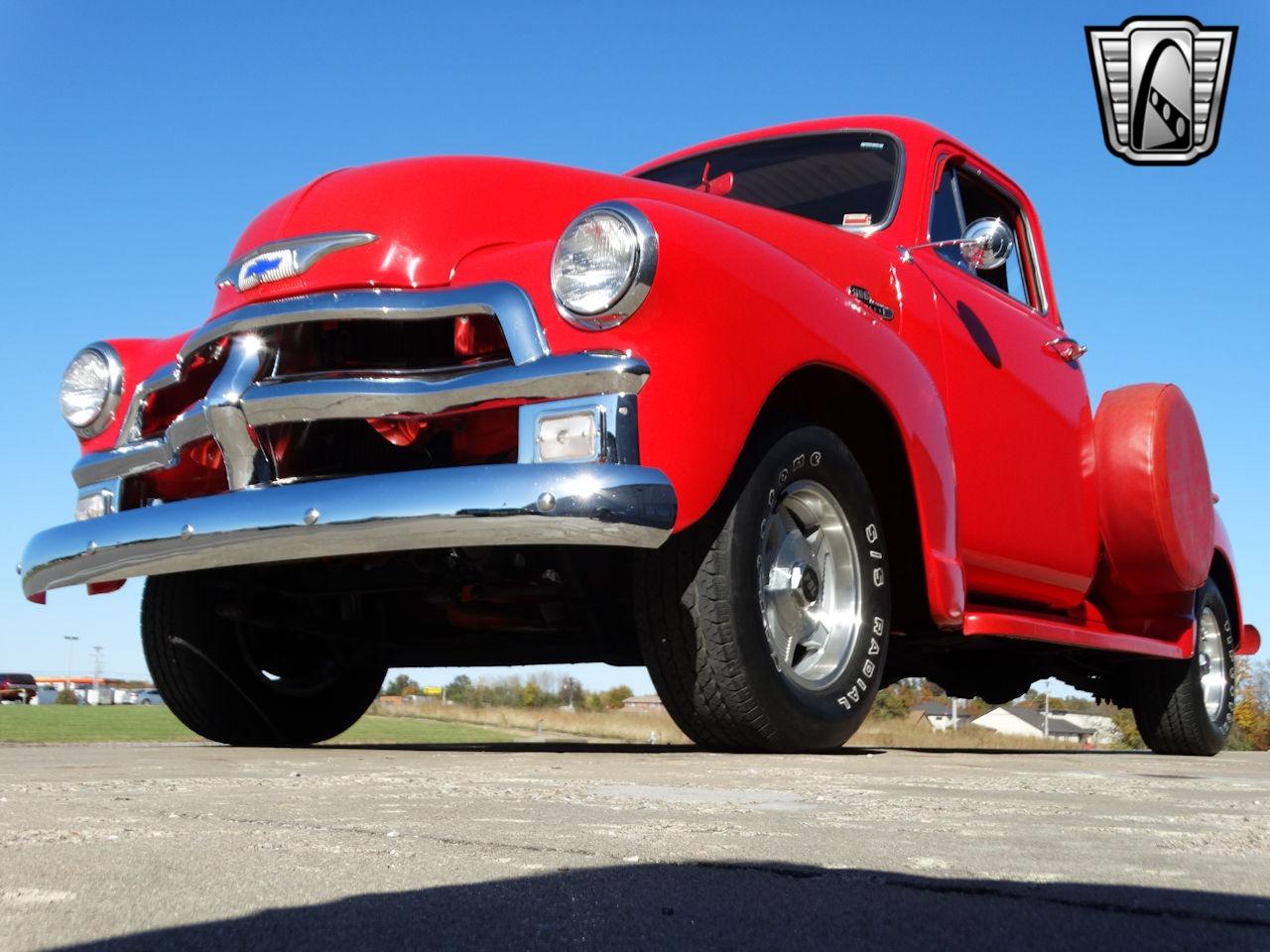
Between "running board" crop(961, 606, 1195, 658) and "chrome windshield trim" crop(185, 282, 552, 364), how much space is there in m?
1.87

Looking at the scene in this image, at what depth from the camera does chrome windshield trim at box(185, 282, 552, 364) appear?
3.39 metres

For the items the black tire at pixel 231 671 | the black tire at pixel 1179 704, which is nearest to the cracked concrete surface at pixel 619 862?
the black tire at pixel 231 671

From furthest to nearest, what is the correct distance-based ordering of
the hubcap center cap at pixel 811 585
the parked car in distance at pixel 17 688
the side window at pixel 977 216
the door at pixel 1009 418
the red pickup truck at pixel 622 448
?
the parked car in distance at pixel 17 688, the side window at pixel 977 216, the door at pixel 1009 418, the hubcap center cap at pixel 811 585, the red pickup truck at pixel 622 448

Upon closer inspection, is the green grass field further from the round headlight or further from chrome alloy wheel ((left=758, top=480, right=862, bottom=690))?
chrome alloy wheel ((left=758, top=480, right=862, bottom=690))

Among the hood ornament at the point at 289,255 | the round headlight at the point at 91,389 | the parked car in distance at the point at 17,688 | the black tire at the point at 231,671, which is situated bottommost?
the parked car in distance at the point at 17,688

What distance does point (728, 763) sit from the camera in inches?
126

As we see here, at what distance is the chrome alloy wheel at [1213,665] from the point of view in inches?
270

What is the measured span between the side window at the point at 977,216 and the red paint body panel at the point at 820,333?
0.06m

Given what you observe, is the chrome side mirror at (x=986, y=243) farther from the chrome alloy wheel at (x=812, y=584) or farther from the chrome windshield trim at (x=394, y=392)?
the chrome windshield trim at (x=394, y=392)

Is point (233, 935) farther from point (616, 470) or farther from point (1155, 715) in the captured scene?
point (1155, 715)

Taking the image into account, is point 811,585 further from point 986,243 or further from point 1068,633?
point 1068,633

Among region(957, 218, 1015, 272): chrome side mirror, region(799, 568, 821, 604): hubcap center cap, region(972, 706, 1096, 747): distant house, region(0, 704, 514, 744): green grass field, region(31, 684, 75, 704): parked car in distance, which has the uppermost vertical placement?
region(957, 218, 1015, 272): chrome side mirror

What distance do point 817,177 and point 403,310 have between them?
223 centimetres

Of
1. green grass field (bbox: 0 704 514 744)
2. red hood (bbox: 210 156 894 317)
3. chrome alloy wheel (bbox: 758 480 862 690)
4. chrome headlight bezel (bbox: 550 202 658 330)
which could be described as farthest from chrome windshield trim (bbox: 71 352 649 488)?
green grass field (bbox: 0 704 514 744)
